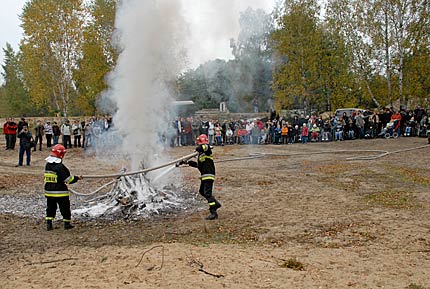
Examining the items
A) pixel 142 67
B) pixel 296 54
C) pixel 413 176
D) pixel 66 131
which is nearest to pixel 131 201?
pixel 142 67

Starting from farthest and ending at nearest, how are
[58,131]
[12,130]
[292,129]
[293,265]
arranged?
1. [292,129]
2. [58,131]
3. [12,130]
4. [293,265]

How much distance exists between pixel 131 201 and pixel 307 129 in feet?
60.8

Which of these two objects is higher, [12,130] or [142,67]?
[142,67]

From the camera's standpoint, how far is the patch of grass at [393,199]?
9.62 m

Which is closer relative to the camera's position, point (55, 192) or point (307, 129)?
point (55, 192)

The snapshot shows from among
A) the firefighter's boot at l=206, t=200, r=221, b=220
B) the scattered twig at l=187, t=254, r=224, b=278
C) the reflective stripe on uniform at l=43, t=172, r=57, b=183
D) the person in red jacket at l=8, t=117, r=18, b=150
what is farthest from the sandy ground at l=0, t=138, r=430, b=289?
the person in red jacket at l=8, t=117, r=18, b=150

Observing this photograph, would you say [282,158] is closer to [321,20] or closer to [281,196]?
[281,196]

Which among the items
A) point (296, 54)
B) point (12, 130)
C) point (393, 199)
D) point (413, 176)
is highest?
point (296, 54)

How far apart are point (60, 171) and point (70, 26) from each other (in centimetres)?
2332

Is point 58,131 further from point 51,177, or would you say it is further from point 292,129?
point 51,177

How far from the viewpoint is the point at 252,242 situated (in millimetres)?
7367

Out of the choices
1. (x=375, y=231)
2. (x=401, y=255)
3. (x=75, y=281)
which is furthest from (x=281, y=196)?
(x=75, y=281)

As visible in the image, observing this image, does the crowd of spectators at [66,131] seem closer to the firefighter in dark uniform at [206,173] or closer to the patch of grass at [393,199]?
the firefighter in dark uniform at [206,173]

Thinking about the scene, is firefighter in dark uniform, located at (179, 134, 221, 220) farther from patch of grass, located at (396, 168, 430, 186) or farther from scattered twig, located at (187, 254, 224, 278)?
patch of grass, located at (396, 168, 430, 186)
